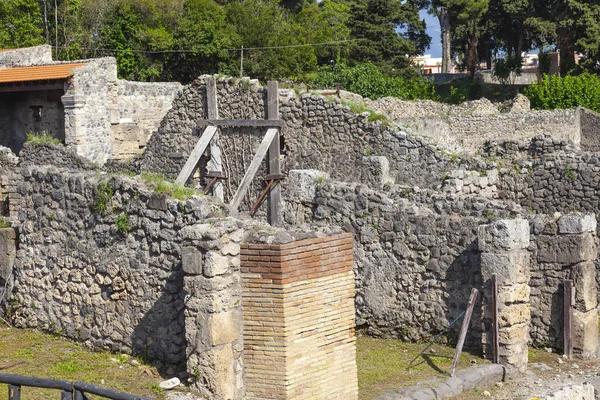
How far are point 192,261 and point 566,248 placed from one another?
4.70 m

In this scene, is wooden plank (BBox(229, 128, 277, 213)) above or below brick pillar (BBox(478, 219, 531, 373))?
above

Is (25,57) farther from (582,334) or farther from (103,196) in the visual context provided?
(582,334)

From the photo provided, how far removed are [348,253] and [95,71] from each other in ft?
49.9

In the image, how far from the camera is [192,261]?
27.3ft

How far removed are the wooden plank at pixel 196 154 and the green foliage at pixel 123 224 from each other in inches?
192

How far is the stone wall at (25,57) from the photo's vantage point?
2555 cm

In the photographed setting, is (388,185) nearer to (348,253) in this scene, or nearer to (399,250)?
(399,250)

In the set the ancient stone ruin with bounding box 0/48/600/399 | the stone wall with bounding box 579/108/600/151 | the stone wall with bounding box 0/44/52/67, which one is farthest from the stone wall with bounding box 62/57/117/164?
the stone wall with bounding box 579/108/600/151

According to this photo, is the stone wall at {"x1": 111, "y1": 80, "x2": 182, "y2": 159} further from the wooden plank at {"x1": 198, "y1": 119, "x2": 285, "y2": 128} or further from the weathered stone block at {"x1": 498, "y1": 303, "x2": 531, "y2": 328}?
the weathered stone block at {"x1": 498, "y1": 303, "x2": 531, "y2": 328}

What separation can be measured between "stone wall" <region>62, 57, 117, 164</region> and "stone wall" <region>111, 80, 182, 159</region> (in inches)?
13.1

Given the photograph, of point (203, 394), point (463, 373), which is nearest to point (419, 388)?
point (463, 373)

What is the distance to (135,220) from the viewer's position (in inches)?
374

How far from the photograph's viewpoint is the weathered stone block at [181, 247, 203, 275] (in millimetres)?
8312

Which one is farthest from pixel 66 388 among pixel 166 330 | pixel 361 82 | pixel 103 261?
pixel 361 82
